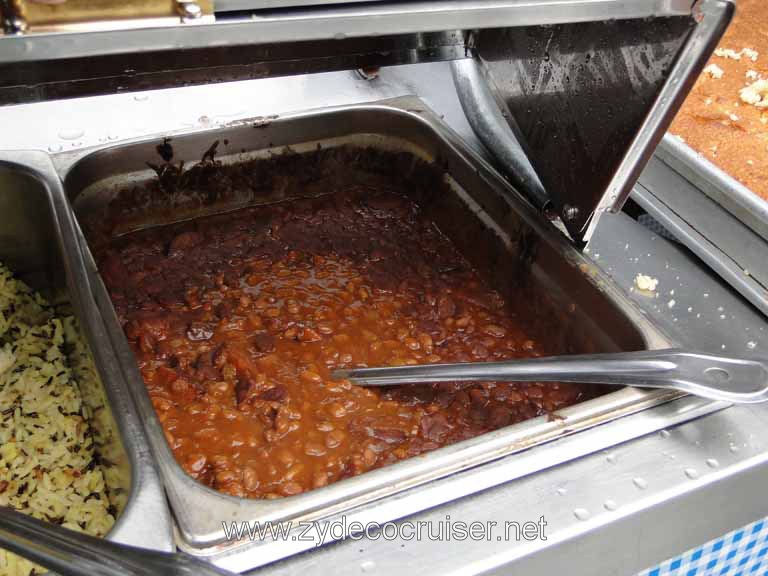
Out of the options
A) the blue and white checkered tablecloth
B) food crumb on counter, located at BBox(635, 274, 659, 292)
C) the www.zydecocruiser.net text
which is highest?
Answer: the www.zydecocruiser.net text

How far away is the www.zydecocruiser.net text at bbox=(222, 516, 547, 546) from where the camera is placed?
818 millimetres

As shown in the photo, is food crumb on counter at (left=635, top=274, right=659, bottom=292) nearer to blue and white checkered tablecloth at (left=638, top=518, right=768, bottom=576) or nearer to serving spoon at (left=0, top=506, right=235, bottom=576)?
blue and white checkered tablecloth at (left=638, top=518, right=768, bottom=576)

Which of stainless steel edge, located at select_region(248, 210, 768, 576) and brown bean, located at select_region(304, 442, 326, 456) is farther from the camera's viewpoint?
brown bean, located at select_region(304, 442, 326, 456)

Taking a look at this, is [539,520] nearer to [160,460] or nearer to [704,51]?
[160,460]

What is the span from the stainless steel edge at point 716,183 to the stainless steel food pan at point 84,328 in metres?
1.29

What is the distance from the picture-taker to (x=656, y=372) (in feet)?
3.24

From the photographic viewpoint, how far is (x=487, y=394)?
4.05 ft

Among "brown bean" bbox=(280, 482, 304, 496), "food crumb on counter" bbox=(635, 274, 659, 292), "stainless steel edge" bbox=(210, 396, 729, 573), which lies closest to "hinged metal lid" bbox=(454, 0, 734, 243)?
"food crumb on counter" bbox=(635, 274, 659, 292)

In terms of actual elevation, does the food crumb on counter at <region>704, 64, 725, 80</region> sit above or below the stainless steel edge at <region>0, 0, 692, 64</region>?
below

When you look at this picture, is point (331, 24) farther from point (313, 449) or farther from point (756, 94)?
point (756, 94)

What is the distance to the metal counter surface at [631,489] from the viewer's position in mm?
831

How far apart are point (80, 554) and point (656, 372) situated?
30.9 inches

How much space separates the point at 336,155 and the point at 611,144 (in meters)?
0.72

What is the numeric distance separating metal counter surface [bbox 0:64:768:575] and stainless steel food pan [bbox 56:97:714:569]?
0.04m
